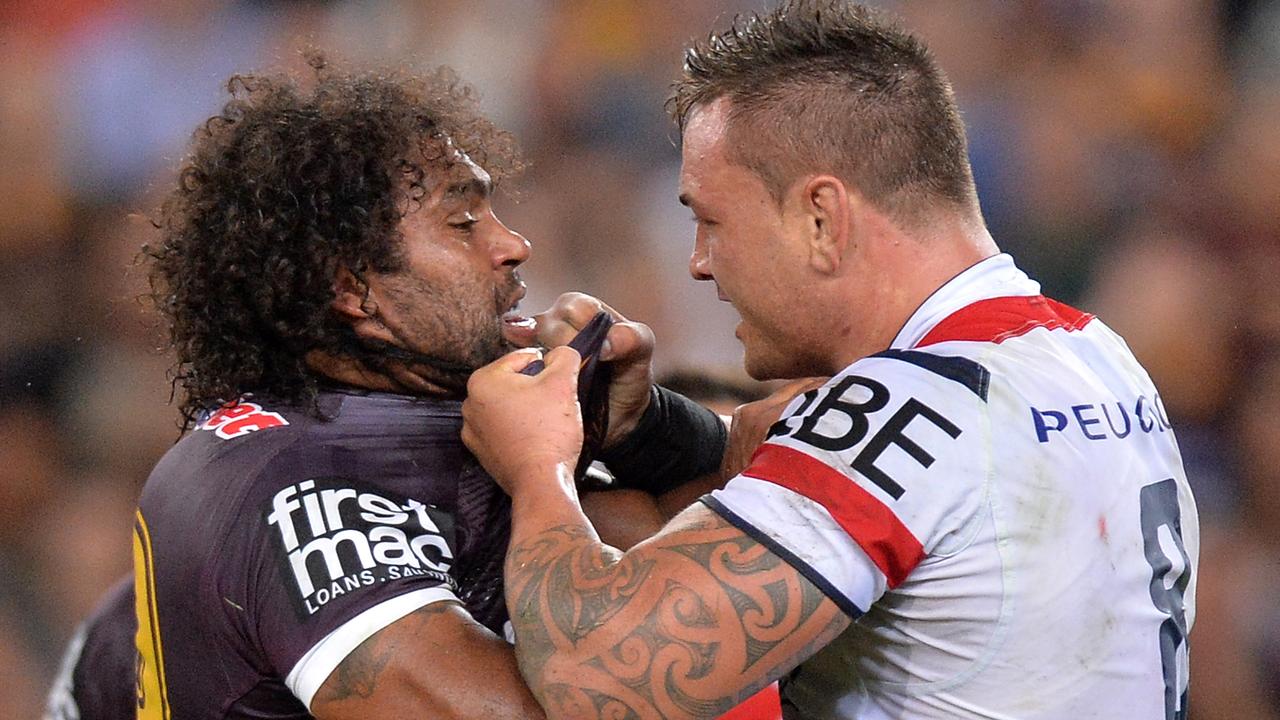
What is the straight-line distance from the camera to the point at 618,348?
2.53 meters

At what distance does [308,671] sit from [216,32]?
12.7 feet

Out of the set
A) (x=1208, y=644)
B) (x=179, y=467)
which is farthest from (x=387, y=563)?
(x=1208, y=644)

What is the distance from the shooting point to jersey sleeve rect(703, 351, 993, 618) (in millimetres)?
1827

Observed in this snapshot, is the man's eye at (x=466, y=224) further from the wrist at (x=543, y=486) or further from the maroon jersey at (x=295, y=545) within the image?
the wrist at (x=543, y=486)

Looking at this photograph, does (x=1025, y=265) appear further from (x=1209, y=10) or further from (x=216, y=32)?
(x=216, y=32)

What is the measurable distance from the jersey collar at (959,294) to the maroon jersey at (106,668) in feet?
7.60

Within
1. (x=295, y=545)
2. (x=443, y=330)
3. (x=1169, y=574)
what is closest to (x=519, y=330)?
(x=443, y=330)

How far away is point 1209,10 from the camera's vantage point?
5.12m

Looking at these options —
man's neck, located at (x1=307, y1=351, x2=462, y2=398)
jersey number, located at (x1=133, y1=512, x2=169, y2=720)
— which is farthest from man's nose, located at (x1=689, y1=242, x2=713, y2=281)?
jersey number, located at (x1=133, y1=512, x2=169, y2=720)

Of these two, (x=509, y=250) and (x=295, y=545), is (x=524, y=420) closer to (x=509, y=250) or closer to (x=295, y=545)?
(x=295, y=545)

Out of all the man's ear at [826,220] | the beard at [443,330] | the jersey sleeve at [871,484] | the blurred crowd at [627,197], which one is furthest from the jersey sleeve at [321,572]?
the blurred crowd at [627,197]

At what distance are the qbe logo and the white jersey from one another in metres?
0.55

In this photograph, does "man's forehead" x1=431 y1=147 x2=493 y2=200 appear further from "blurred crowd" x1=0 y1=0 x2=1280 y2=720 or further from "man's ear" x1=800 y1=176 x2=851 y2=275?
"blurred crowd" x1=0 y1=0 x2=1280 y2=720

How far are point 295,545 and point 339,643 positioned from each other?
0.61ft
